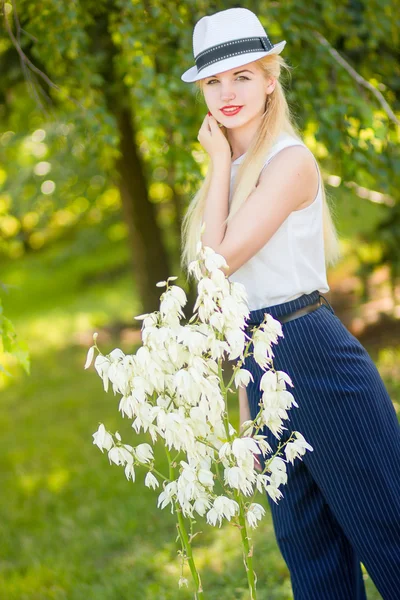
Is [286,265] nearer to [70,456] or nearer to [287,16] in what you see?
[287,16]

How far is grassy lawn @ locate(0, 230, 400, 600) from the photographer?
3465 mm

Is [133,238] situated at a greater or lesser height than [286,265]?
greater

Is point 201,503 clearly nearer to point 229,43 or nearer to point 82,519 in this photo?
point 229,43

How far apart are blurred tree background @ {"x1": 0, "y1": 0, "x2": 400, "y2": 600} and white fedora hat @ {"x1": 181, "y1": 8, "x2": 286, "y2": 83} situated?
2.55ft

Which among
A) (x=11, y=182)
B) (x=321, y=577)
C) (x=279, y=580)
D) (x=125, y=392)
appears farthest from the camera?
(x=11, y=182)

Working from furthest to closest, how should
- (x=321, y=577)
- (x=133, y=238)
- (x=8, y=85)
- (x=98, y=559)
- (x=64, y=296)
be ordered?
(x=64, y=296), (x=133, y=238), (x=8, y=85), (x=98, y=559), (x=321, y=577)

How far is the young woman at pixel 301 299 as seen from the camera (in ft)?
6.72

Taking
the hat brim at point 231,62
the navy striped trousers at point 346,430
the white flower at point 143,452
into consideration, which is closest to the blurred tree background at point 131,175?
the navy striped trousers at point 346,430

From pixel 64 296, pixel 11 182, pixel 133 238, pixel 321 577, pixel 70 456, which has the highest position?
pixel 64 296

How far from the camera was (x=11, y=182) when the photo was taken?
8258 mm

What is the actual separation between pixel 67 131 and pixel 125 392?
4.65 metres

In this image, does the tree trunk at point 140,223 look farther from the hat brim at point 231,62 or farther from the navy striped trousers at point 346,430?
the navy striped trousers at point 346,430

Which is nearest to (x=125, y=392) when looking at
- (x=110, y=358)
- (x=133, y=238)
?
(x=110, y=358)

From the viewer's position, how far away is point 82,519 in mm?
4504
